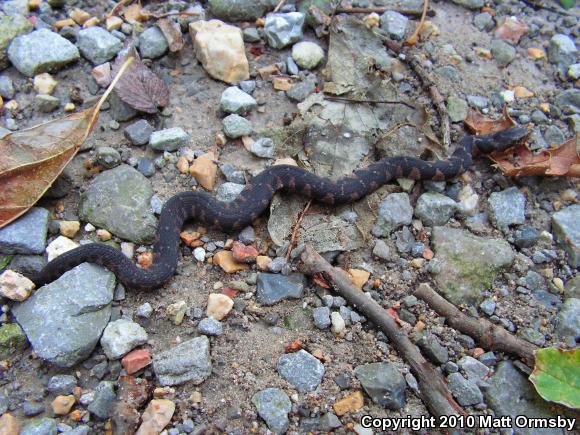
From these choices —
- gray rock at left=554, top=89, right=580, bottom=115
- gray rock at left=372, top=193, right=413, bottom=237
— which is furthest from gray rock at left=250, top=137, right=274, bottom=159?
gray rock at left=554, top=89, right=580, bottom=115

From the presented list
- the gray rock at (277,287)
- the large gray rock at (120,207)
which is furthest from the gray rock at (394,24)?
the large gray rock at (120,207)

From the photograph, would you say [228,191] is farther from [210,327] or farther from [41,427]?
[41,427]

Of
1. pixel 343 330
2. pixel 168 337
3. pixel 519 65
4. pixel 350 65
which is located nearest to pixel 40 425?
pixel 168 337

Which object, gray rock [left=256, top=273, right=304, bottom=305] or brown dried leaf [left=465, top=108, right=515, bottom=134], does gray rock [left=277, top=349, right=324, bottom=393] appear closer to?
gray rock [left=256, top=273, right=304, bottom=305]

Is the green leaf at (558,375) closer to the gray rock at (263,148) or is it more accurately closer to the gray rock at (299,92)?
the gray rock at (263,148)

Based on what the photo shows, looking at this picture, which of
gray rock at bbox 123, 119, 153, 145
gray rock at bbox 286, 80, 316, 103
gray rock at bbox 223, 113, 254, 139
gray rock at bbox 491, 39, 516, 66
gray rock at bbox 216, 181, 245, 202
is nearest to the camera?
gray rock at bbox 216, 181, 245, 202

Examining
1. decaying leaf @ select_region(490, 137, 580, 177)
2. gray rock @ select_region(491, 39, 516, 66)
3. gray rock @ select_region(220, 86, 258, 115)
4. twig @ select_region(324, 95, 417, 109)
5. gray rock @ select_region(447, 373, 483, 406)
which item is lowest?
gray rock @ select_region(447, 373, 483, 406)
